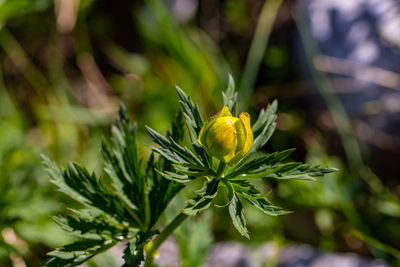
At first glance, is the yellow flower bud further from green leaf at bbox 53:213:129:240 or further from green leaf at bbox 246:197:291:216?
green leaf at bbox 53:213:129:240

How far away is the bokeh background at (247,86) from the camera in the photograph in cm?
201

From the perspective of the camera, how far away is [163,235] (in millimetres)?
975

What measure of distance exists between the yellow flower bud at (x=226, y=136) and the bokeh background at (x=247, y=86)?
1.05 m

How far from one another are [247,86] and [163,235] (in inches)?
54.5

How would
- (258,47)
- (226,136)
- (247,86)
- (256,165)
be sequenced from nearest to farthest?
(226,136) → (256,165) → (247,86) → (258,47)

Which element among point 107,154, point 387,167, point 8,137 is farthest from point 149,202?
point 387,167

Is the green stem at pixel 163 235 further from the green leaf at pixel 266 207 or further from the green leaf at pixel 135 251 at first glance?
the green leaf at pixel 266 207

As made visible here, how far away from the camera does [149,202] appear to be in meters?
1.03

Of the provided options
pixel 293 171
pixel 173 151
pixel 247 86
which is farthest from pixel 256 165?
pixel 247 86

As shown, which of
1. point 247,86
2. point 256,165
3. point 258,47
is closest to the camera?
point 256,165

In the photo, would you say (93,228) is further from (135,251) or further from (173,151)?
(173,151)

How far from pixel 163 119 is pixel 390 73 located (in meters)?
1.25

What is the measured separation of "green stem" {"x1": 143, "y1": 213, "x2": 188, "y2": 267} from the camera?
938 mm

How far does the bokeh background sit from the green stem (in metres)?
0.77
